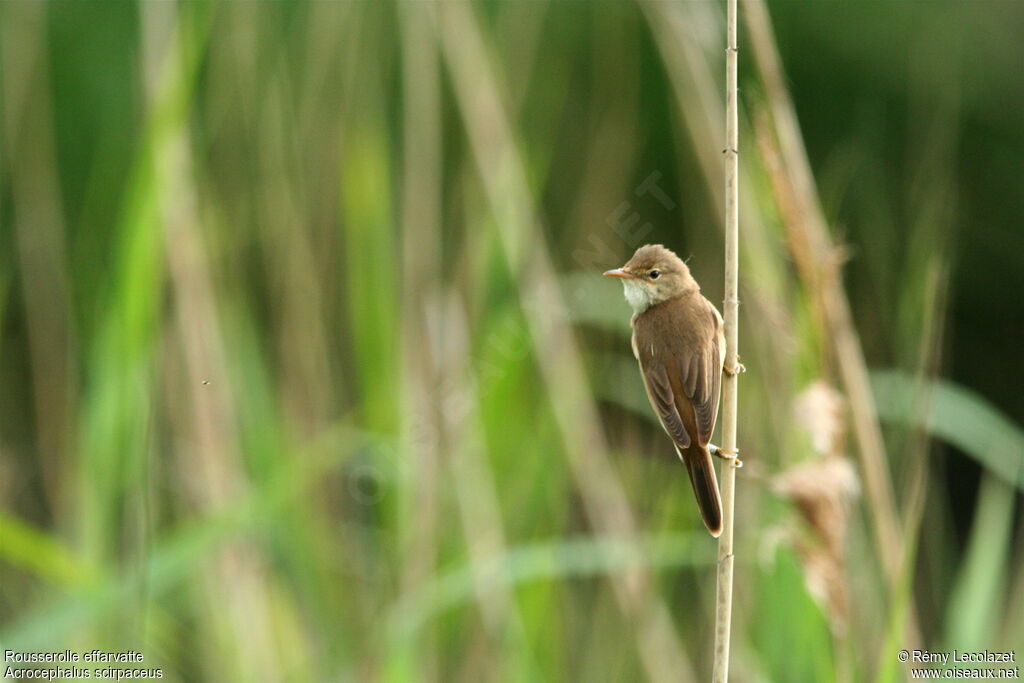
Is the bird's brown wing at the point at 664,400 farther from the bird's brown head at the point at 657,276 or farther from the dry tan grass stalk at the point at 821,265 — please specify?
the dry tan grass stalk at the point at 821,265

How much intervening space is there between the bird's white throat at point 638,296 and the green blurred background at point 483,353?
0.35 meters

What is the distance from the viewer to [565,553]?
206 centimetres

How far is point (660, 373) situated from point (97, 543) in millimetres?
1500

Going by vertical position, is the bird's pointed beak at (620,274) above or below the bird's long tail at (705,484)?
above

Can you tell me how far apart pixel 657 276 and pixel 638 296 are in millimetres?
42

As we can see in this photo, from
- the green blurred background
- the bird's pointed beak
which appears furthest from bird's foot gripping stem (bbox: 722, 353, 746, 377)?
the green blurred background

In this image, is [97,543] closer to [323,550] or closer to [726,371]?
[323,550]

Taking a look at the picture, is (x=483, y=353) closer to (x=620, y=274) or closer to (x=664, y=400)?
(x=664, y=400)

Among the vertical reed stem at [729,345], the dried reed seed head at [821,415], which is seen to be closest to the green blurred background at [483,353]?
the dried reed seed head at [821,415]

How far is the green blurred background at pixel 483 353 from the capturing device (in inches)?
72.2

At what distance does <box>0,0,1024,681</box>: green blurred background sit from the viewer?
183cm

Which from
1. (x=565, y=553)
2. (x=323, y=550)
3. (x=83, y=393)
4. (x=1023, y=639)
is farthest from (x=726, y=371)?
(x=83, y=393)

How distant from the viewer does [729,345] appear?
0.88 meters

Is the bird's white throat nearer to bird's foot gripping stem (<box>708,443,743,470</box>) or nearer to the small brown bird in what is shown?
the small brown bird
